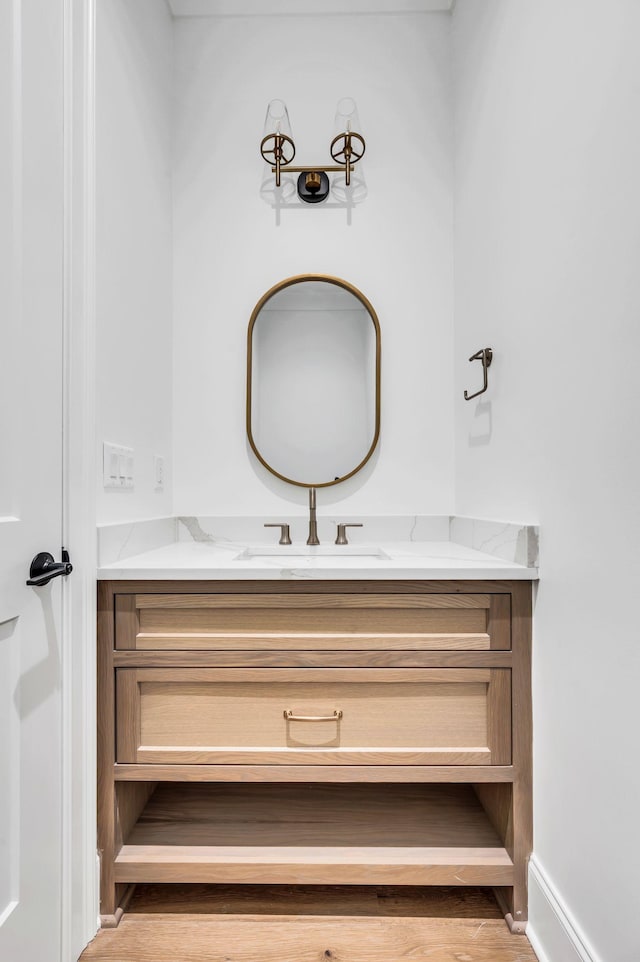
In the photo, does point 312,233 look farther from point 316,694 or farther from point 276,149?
point 316,694

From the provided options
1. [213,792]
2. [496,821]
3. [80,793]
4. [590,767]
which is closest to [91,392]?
[80,793]

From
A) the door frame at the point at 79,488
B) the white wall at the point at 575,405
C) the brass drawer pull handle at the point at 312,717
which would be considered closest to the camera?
the white wall at the point at 575,405

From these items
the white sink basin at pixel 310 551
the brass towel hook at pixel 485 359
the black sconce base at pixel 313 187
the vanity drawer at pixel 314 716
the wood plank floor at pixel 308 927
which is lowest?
the wood plank floor at pixel 308 927

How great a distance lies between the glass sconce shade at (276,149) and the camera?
1.80 metres

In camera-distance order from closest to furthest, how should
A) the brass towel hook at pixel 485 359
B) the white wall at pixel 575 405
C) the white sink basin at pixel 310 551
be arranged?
the white wall at pixel 575 405
the brass towel hook at pixel 485 359
the white sink basin at pixel 310 551

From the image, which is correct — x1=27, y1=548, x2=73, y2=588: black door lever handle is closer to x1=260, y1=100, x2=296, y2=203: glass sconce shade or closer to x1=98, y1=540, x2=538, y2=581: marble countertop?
x1=98, y1=540, x2=538, y2=581: marble countertop

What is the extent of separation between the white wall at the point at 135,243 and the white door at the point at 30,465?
0.21m

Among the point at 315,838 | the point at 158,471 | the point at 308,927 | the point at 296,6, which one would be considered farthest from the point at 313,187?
the point at 308,927

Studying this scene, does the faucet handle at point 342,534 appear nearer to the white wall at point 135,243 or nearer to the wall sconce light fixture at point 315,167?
the white wall at point 135,243

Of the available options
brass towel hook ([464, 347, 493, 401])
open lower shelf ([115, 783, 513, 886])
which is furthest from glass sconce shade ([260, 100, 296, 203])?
open lower shelf ([115, 783, 513, 886])

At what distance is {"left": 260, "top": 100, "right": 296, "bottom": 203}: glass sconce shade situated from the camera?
1.80 metres

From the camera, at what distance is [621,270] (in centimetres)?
91

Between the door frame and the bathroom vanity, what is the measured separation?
47mm

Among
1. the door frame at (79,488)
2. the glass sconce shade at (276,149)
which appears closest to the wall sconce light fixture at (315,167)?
the glass sconce shade at (276,149)
